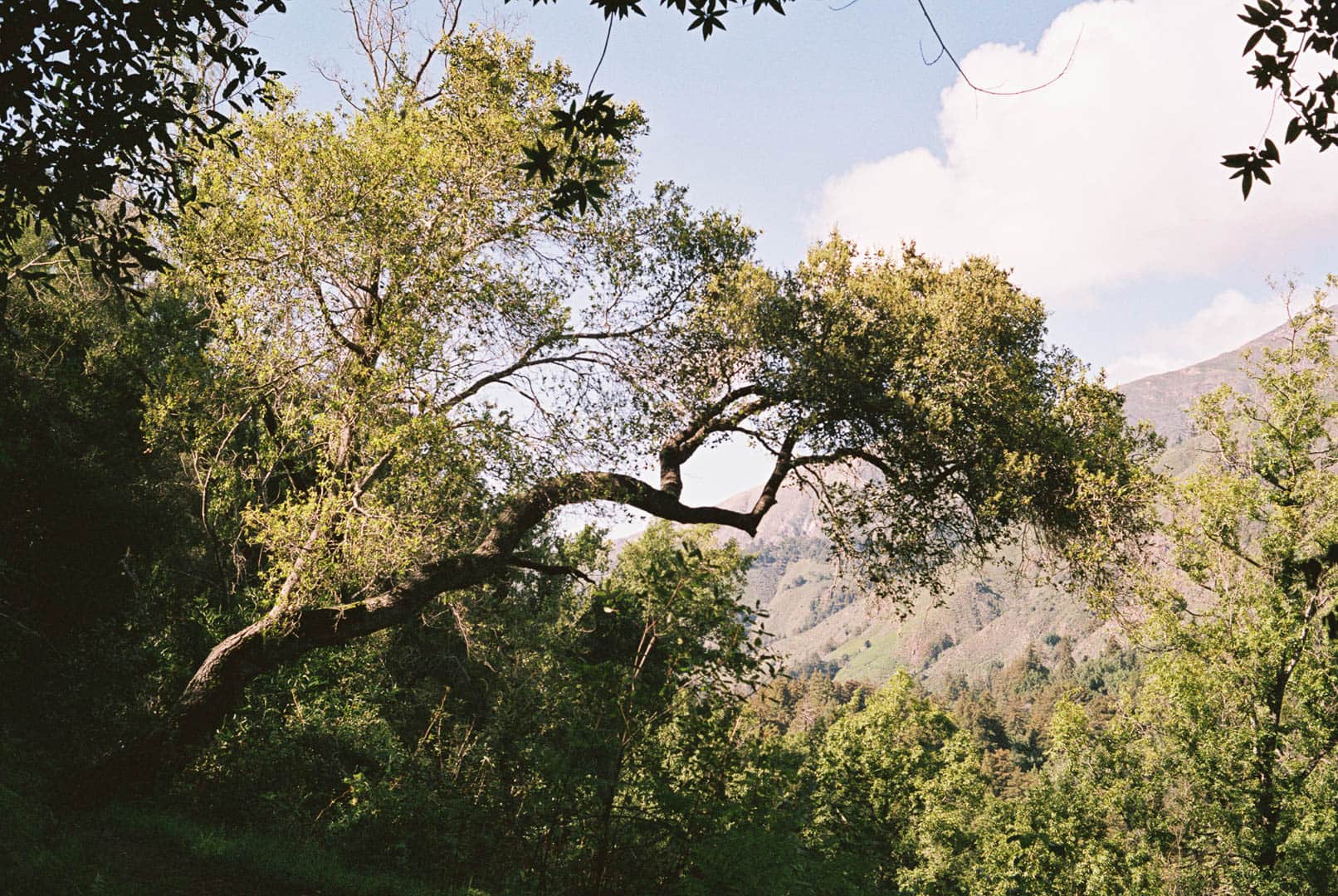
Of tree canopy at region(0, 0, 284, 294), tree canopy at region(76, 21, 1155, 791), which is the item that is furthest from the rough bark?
tree canopy at region(0, 0, 284, 294)

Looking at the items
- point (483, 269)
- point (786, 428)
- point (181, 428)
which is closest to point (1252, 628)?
point (786, 428)

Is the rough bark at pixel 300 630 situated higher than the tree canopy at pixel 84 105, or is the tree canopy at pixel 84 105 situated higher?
the tree canopy at pixel 84 105

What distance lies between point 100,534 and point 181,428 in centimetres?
805

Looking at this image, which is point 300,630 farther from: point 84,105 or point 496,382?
point 84,105

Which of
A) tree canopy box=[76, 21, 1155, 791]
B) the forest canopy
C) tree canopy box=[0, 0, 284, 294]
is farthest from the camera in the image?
→ tree canopy box=[76, 21, 1155, 791]

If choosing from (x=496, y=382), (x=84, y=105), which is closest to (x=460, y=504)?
(x=496, y=382)

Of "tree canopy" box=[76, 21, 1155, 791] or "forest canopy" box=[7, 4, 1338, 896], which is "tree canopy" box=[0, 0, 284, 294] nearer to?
"forest canopy" box=[7, 4, 1338, 896]

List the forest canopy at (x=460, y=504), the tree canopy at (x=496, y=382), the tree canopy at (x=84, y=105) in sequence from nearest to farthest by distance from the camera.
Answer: the tree canopy at (x=84, y=105) < the forest canopy at (x=460, y=504) < the tree canopy at (x=496, y=382)

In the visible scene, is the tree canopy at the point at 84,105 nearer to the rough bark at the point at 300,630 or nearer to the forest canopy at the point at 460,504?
the forest canopy at the point at 460,504

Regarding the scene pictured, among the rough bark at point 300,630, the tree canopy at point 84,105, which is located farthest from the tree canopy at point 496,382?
the tree canopy at point 84,105

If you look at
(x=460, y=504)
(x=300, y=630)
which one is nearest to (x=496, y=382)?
(x=460, y=504)

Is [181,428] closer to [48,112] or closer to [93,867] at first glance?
[93,867]

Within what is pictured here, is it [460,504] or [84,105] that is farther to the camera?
[460,504]

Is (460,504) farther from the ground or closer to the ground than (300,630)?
farther from the ground
